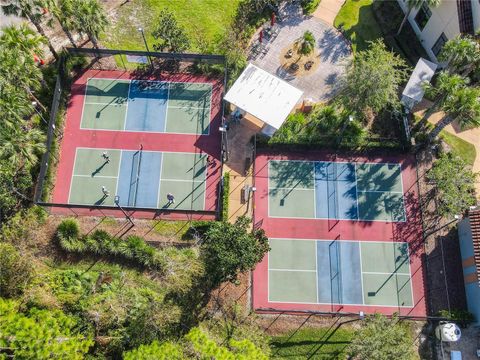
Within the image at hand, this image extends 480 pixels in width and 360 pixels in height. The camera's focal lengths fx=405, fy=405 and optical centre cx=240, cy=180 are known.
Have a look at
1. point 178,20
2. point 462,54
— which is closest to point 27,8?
point 178,20

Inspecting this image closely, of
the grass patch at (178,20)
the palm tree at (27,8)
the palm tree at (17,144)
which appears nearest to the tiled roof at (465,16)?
the grass patch at (178,20)

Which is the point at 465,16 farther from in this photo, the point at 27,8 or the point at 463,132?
the point at 27,8

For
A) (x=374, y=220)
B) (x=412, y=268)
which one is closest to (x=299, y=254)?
(x=374, y=220)

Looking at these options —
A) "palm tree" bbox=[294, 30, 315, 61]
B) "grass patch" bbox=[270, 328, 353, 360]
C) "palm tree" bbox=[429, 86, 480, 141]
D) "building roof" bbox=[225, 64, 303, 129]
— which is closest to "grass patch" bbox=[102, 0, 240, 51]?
"palm tree" bbox=[294, 30, 315, 61]

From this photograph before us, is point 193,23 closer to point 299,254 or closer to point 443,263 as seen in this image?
point 299,254

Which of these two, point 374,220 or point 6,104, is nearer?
point 6,104

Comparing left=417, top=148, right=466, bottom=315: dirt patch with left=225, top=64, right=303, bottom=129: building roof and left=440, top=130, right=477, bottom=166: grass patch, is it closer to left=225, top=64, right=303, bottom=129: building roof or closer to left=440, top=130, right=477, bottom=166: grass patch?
left=440, top=130, right=477, bottom=166: grass patch
